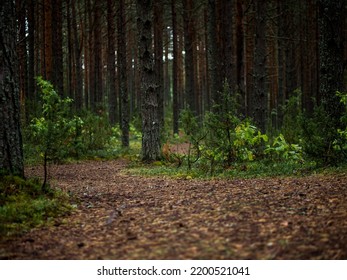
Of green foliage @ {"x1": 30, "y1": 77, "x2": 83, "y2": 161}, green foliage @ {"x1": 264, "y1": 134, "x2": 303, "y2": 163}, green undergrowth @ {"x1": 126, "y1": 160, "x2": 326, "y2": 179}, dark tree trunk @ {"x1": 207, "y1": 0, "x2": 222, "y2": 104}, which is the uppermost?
dark tree trunk @ {"x1": 207, "y1": 0, "x2": 222, "y2": 104}

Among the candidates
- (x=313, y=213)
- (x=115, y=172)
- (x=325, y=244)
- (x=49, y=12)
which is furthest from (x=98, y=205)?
(x=49, y=12)

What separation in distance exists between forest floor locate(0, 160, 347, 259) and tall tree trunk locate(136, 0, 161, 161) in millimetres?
3970

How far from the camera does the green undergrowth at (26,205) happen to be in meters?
4.12

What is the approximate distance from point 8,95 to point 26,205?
1.66 metres

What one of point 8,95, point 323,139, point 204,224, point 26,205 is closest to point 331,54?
point 323,139

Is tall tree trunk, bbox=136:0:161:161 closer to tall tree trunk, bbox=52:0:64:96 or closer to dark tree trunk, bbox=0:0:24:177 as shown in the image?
tall tree trunk, bbox=52:0:64:96

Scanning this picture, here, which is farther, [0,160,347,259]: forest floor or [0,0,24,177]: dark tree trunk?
[0,0,24,177]: dark tree trunk

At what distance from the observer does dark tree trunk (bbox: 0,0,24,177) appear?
5.04m

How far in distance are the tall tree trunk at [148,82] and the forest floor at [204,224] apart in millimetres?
3970

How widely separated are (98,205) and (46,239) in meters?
1.59

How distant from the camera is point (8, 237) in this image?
12.4 feet

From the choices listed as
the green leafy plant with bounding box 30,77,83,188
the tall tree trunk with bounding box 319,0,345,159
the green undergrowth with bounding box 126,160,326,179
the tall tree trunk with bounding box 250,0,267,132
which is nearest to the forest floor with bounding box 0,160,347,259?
the green undergrowth with bounding box 126,160,326,179

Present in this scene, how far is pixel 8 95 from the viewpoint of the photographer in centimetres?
509

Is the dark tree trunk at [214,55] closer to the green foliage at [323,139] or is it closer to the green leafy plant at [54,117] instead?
the green leafy plant at [54,117]
